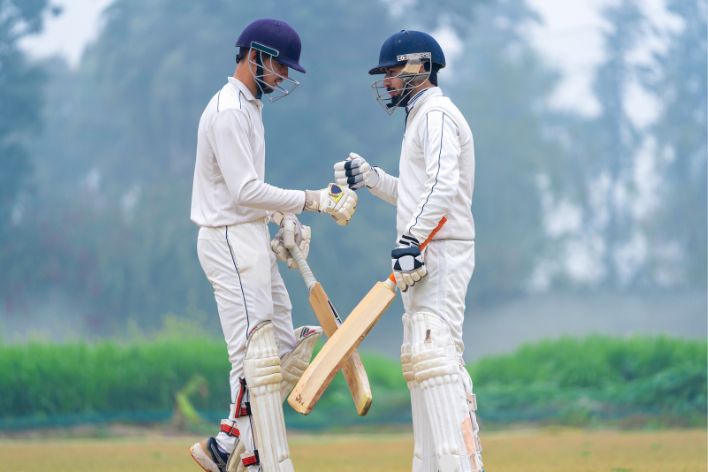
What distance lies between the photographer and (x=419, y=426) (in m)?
3.90

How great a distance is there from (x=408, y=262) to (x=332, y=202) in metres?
0.48

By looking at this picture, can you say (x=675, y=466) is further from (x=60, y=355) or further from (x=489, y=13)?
(x=489, y=13)

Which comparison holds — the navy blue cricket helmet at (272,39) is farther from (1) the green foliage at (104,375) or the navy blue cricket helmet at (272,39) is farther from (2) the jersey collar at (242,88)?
(1) the green foliage at (104,375)

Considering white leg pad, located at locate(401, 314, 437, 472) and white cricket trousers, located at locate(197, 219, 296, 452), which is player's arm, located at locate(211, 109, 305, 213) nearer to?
white cricket trousers, located at locate(197, 219, 296, 452)

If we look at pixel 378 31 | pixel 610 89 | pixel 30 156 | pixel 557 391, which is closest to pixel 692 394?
pixel 557 391

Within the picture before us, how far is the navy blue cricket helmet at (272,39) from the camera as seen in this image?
402 centimetres

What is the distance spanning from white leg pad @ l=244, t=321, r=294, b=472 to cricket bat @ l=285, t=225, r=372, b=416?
0.26m

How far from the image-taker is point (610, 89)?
41.2ft

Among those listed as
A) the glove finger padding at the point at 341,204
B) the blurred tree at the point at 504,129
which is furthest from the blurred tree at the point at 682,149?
the glove finger padding at the point at 341,204

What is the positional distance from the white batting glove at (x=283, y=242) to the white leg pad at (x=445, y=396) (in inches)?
27.0

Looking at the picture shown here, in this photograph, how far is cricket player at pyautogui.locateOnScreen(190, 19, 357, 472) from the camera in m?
3.82

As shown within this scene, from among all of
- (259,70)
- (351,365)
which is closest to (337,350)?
(351,365)

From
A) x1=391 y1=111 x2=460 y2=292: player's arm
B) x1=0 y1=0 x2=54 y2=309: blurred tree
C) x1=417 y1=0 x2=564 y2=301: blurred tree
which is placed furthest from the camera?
x1=417 y1=0 x2=564 y2=301: blurred tree

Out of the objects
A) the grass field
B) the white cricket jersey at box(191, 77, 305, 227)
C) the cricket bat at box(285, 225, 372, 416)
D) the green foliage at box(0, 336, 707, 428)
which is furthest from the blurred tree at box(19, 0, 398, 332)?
the white cricket jersey at box(191, 77, 305, 227)
